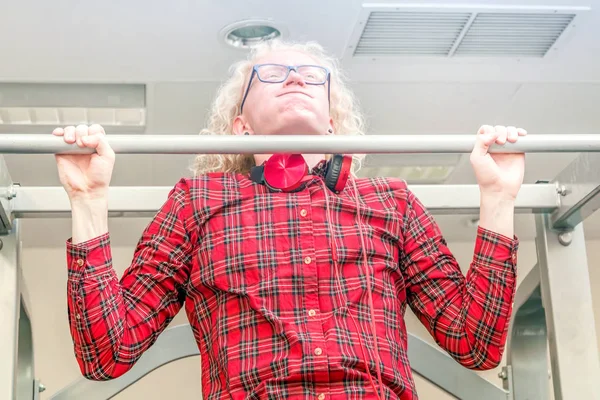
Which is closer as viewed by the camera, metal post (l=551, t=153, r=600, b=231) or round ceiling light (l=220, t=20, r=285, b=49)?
metal post (l=551, t=153, r=600, b=231)

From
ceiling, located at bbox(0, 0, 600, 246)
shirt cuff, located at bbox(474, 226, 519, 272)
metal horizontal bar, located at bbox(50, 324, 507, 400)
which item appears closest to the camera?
shirt cuff, located at bbox(474, 226, 519, 272)

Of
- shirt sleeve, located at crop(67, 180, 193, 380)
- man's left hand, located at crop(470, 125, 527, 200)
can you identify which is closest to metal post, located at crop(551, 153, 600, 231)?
man's left hand, located at crop(470, 125, 527, 200)

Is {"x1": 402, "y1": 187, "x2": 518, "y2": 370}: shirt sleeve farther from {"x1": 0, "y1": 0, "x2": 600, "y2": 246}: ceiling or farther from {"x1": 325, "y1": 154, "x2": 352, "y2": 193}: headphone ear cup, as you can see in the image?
{"x1": 0, "y1": 0, "x2": 600, "y2": 246}: ceiling

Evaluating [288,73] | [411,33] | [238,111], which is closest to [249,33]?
[411,33]

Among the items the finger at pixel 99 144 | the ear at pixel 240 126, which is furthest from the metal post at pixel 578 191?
the finger at pixel 99 144

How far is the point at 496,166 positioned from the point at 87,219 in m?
0.62

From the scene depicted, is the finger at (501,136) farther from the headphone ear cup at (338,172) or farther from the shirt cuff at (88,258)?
the shirt cuff at (88,258)

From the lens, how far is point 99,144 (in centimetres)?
130

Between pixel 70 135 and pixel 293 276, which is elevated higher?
pixel 70 135

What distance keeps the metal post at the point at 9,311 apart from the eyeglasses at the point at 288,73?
58 cm

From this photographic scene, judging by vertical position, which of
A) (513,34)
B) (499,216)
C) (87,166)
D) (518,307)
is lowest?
(518,307)

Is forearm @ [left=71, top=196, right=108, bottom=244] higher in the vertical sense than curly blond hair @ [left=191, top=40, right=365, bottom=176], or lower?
lower

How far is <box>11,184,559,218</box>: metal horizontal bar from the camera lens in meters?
1.75

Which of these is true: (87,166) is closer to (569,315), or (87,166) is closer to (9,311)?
(9,311)
